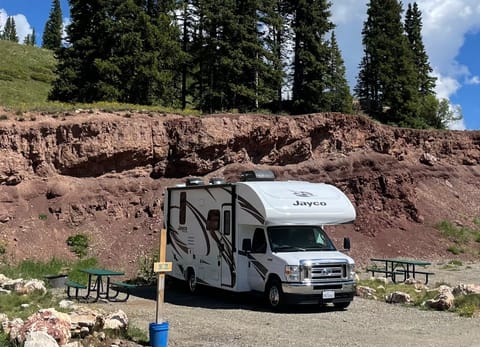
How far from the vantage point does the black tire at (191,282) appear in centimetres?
1830

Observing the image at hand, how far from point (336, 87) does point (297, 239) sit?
3200 cm

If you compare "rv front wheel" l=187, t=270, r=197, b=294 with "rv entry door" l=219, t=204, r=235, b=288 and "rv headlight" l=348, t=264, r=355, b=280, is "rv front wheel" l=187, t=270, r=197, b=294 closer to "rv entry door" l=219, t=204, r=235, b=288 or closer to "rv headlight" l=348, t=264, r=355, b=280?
"rv entry door" l=219, t=204, r=235, b=288

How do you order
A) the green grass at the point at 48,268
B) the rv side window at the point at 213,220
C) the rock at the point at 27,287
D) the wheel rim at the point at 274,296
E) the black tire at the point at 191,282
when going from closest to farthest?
1. the wheel rim at the point at 274,296
2. the rock at the point at 27,287
3. the rv side window at the point at 213,220
4. the black tire at the point at 191,282
5. the green grass at the point at 48,268

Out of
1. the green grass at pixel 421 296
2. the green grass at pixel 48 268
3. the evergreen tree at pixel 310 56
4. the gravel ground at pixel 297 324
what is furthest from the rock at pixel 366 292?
the evergreen tree at pixel 310 56

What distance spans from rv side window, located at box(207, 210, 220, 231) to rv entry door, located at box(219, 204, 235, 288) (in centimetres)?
28


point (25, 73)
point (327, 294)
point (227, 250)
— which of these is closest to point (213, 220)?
point (227, 250)

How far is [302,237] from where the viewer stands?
16.0 metres

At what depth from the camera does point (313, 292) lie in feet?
47.9

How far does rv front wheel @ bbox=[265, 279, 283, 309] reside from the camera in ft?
48.5

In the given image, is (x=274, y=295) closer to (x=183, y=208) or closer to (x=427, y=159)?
(x=183, y=208)

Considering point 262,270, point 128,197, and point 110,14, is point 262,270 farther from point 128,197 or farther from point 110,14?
point 110,14

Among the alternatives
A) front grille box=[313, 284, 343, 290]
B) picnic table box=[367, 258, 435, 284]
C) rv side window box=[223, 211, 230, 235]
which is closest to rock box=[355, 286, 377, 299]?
front grille box=[313, 284, 343, 290]

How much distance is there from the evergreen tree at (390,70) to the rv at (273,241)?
37.9 meters

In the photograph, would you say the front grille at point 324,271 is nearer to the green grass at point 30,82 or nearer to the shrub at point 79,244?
the shrub at point 79,244
